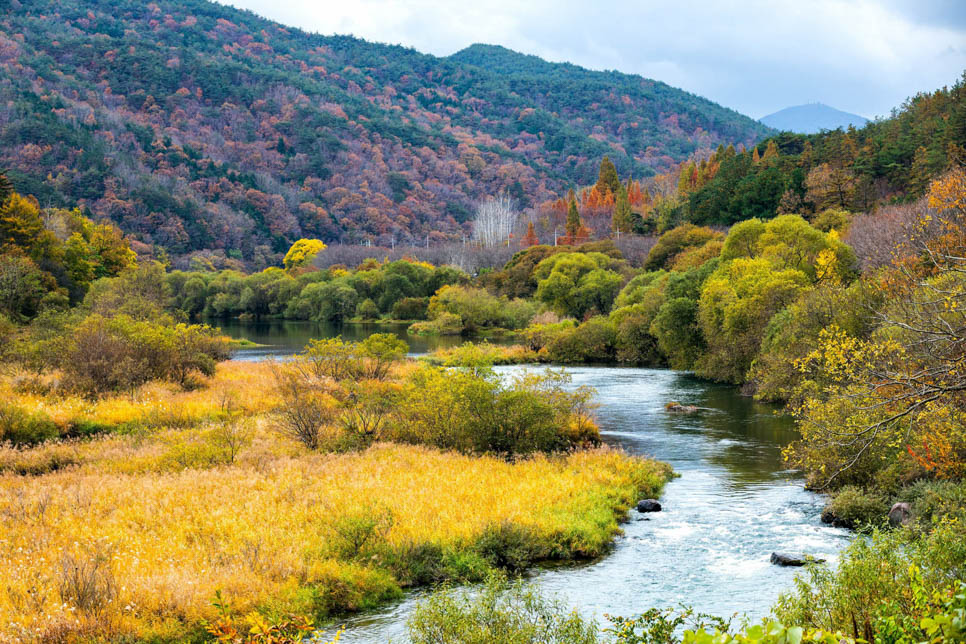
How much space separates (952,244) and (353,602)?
26840mm

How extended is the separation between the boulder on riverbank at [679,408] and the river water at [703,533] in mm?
920

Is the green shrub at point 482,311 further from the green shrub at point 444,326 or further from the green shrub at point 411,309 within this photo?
the green shrub at point 411,309

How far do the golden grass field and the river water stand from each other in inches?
42.2

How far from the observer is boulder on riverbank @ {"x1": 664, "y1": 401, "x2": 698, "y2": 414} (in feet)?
134

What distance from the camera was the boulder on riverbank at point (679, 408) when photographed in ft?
134

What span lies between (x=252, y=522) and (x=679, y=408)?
27804 mm

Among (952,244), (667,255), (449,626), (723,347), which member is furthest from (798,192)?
(449,626)

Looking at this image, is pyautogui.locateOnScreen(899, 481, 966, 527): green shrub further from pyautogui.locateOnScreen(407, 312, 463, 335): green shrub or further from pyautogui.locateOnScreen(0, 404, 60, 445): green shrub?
pyautogui.locateOnScreen(407, 312, 463, 335): green shrub

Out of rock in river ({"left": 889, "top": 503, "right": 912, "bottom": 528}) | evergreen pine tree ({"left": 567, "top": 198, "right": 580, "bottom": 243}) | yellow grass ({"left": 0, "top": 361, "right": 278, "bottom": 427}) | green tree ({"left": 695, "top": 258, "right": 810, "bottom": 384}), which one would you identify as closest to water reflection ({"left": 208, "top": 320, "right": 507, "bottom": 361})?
yellow grass ({"left": 0, "top": 361, "right": 278, "bottom": 427})

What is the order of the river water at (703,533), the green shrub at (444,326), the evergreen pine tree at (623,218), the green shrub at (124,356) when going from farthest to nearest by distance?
the evergreen pine tree at (623,218)
the green shrub at (444,326)
the green shrub at (124,356)
the river water at (703,533)

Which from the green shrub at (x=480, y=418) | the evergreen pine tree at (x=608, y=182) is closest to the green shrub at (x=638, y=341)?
the green shrub at (x=480, y=418)

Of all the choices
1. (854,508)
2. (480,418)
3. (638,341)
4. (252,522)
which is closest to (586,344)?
(638,341)

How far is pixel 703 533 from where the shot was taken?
20.9 meters

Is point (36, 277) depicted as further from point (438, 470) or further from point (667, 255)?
point (667, 255)
